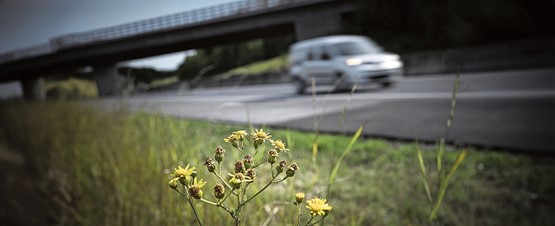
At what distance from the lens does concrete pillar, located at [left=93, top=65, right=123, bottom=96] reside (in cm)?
269

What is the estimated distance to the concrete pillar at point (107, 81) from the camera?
2.69 metres

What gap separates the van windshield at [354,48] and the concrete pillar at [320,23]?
4222 millimetres

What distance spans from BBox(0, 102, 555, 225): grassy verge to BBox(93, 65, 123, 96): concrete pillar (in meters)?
0.34

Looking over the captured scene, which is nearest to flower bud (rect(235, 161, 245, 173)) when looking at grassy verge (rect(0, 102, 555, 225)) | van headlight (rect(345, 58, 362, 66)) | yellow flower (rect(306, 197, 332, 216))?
yellow flower (rect(306, 197, 332, 216))

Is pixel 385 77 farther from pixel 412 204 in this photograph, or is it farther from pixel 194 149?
pixel 194 149

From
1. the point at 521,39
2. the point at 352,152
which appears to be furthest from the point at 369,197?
the point at 521,39

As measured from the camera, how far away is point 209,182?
1566 mm

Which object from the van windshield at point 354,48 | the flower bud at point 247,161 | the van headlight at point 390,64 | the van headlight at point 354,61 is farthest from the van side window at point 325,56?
the flower bud at point 247,161

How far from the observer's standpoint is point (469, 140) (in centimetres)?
396

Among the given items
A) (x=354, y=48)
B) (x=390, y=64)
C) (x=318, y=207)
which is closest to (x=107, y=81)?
(x=318, y=207)

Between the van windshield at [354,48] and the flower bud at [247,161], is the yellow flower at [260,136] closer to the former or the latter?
the flower bud at [247,161]

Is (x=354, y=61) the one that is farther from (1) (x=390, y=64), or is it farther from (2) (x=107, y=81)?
(2) (x=107, y=81)

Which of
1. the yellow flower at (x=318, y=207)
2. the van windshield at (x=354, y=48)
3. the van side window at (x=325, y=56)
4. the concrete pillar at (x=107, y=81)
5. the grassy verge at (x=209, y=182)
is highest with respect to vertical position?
the yellow flower at (x=318, y=207)

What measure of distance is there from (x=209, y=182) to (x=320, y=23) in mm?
14391
